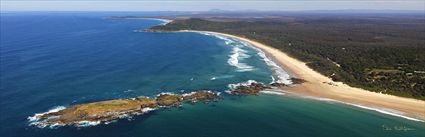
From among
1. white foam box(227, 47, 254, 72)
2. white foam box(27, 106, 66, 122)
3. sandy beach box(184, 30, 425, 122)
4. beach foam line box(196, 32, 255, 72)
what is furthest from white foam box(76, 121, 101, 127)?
white foam box(227, 47, 254, 72)

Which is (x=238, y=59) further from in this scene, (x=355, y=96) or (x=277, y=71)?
(x=355, y=96)

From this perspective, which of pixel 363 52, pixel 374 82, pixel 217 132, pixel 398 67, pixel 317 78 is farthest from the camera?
pixel 363 52

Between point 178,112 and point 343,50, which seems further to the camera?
point 343,50

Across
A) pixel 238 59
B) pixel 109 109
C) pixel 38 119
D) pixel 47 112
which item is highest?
pixel 238 59

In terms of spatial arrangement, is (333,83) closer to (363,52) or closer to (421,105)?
(421,105)

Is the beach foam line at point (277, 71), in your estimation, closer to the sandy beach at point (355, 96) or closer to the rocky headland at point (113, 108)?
the sandy beach at point (355, 96)

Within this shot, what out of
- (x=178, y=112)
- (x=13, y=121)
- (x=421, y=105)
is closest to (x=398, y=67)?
(x=421, y=105)

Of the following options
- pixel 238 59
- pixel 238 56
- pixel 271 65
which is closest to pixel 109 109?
pixel 271 65

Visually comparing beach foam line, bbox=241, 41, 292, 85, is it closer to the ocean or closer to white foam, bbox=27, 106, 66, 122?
the ocean
